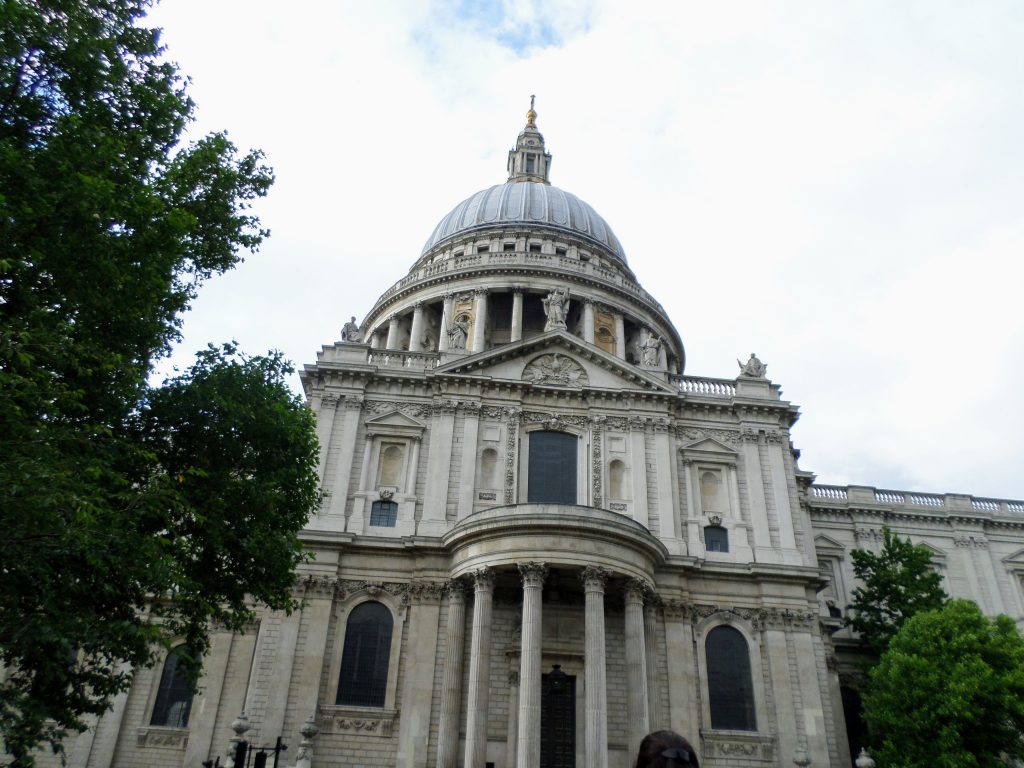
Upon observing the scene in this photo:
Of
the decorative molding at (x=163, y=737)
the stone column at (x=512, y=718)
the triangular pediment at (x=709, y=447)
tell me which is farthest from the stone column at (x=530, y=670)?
the decorative molding at (x=163, y=737)

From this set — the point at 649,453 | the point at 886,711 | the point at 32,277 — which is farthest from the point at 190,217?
the point at 886,711

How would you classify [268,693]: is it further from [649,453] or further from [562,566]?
[649,453]

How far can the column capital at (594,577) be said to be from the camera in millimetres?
26844

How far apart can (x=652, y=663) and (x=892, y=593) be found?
1182 cm

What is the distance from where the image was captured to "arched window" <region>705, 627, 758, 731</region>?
2872cm

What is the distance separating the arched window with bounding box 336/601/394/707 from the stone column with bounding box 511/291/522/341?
1959 cm

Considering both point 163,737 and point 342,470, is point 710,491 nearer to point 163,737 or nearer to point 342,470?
point 342,470

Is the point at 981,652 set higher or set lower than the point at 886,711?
higher

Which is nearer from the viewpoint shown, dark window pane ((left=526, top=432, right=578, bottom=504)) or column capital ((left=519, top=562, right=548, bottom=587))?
column capital ((left=519, top=562, right=548, bottom=587))

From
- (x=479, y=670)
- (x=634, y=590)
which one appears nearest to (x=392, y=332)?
(x=634, y=590)

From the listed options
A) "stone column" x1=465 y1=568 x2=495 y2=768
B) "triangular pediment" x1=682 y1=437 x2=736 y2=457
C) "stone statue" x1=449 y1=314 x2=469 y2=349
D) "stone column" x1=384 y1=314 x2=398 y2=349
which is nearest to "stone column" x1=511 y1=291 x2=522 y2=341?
"stone column" x1=384 y1=314 x2=398 y2=349

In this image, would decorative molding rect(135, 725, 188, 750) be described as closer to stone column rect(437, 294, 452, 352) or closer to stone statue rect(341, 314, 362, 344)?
stone statue rect(341, 314, 362, 344)

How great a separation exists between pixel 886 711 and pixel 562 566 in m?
12.2

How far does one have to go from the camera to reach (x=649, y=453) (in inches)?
1308
